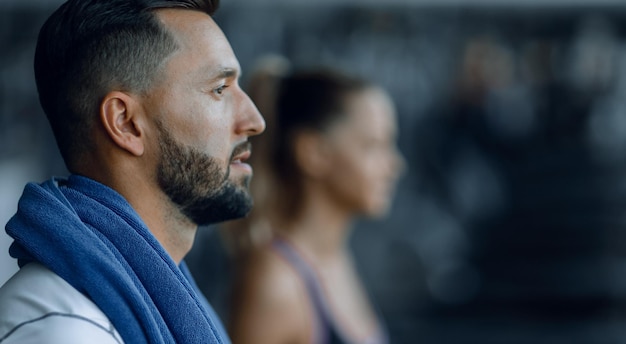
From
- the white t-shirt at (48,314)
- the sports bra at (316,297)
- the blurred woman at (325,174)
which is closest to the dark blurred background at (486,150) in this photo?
the blurred woman at (325,174)

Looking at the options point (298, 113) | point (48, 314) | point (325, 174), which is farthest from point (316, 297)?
point (48, 314)

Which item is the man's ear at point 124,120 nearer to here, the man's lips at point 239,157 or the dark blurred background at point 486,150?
the man's lips at point 239,157

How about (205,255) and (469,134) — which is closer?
(205,255)

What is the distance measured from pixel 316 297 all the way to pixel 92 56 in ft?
4.20

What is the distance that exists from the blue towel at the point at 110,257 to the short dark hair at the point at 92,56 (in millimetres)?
89

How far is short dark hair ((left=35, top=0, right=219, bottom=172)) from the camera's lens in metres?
1.34

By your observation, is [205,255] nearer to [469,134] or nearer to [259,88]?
[469,134]

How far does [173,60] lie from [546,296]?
4874mm

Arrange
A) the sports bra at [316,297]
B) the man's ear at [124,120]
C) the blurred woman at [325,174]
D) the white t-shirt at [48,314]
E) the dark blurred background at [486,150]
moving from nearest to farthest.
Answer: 1. the white t-shirt at [48,314]
2. the man's ear at [124,120]
3. the sports bra at [316,297]
4. the blurred woman at [325,174]
5. the dark blurred background at [486,150]

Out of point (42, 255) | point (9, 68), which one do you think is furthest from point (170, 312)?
point (9, 68)

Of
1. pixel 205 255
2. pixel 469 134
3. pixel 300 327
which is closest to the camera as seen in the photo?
pixel 300 327

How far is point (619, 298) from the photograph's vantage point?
5.84m

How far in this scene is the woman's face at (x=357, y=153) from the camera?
107 inches

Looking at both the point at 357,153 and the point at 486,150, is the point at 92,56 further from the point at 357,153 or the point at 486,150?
the point at 486,150
